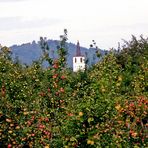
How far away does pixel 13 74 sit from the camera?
15008 mm

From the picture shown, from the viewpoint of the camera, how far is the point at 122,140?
9859 millimetres

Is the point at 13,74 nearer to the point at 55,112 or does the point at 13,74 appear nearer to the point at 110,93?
the point at 55,112

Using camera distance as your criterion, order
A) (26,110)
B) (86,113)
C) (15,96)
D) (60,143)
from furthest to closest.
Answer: (15,96) < (26,110) < (60,143) < (86,113)

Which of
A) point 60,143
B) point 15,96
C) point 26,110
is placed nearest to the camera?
point 60,143

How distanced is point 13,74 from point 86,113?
19.4 feet

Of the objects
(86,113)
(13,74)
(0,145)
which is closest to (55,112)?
(0,145)

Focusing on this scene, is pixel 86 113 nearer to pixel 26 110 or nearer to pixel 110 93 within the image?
pixel 110 93

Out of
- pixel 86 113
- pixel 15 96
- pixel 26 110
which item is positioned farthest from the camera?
pixel 15 96

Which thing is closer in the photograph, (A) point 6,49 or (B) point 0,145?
(B) point 0,145

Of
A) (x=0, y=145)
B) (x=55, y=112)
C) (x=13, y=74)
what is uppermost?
(x=13, y=74)

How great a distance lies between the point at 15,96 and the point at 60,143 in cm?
430

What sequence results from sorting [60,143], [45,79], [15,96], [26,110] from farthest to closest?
[45,79] < [15,96] < [26,110] < [60,143]

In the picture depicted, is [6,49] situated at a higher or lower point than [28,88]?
higher

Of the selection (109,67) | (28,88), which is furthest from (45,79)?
(109,67)
